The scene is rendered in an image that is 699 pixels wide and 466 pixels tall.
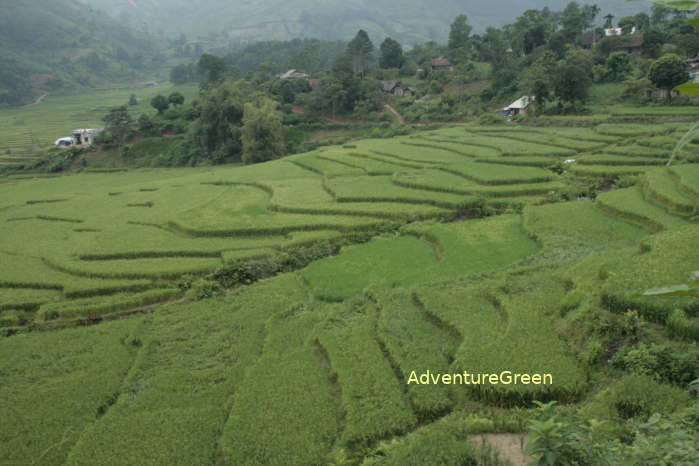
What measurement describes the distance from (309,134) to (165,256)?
2882 centimetres

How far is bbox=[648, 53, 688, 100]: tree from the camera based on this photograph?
2741 cm

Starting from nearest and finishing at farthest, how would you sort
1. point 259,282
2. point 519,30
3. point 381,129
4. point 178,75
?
point 259,282
point 381,129
point 519,30
point 178,75

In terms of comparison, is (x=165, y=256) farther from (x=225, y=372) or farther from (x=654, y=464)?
(x=654, y=464)

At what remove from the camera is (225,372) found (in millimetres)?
8609

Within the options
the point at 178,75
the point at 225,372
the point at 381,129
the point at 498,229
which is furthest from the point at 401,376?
the point at 178,75

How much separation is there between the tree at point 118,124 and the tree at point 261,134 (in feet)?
42.2

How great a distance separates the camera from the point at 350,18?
166 meters

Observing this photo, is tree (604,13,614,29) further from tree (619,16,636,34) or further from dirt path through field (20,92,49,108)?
dirt path through field (20,92,49,108)

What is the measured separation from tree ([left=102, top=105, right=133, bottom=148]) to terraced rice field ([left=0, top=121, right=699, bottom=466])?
75.8 feet

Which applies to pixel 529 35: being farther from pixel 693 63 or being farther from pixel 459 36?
pixel 693 63

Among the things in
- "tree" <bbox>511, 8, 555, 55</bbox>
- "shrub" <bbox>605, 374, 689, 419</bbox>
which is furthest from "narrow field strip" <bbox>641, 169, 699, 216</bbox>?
"tree" <bbox>511, 8, 555, 55</bbox>

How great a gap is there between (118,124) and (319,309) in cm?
3748

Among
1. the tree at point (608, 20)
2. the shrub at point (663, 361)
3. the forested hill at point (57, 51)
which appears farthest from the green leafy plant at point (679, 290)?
the forested hill at point (57, 51)

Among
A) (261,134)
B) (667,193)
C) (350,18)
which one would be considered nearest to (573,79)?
(667,193)
